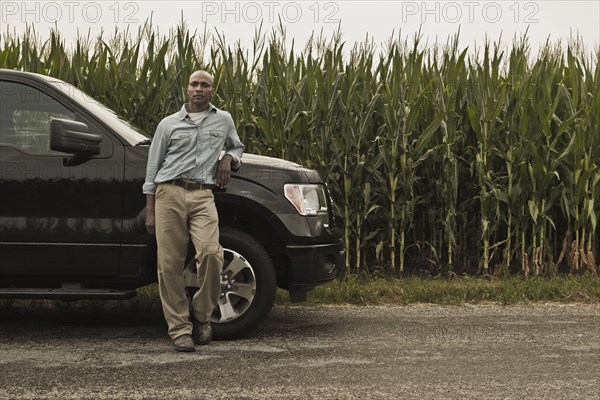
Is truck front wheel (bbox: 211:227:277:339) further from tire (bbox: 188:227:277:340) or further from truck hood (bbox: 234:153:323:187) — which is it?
truck hood (bbox: 234:153:323:187)

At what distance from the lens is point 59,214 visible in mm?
6812

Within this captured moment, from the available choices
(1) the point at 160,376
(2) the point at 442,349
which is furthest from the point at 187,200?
(2) the point at 442,349

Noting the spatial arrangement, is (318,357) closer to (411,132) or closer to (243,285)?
(243,285)

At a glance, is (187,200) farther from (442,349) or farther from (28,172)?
(442,349)

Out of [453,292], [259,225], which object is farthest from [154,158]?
[453,292]

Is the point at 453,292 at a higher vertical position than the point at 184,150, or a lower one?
lower

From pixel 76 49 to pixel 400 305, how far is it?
16.7 ft

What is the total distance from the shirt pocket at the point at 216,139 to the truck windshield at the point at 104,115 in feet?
2.22

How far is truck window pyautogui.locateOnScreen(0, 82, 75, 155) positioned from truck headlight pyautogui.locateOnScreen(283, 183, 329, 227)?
5.86 feet

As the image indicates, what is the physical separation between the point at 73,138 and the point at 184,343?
5.49ft

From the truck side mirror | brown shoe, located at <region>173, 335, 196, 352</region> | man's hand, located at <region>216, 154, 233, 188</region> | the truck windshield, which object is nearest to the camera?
the truck side mirror

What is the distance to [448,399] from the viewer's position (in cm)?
521

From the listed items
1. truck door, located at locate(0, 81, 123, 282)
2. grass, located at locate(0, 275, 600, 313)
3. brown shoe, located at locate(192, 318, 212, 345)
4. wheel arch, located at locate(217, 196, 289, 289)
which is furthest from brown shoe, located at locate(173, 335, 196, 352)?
grass, located at locate(0, 275, 600, 313)

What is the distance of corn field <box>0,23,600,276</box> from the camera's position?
10.6 meters
